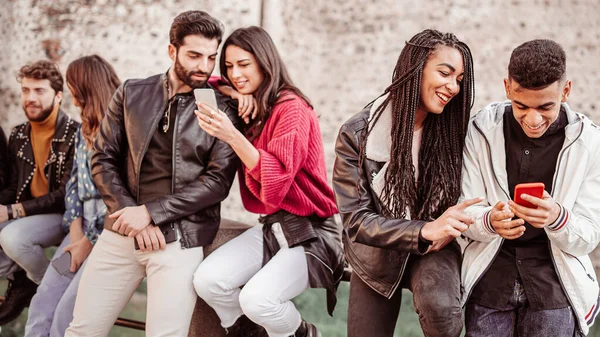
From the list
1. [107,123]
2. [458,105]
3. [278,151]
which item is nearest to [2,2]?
[107,123]

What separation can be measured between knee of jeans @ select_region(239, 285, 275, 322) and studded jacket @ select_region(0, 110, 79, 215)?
5.67ft

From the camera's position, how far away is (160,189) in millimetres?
3350

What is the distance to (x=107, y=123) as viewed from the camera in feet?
11.4

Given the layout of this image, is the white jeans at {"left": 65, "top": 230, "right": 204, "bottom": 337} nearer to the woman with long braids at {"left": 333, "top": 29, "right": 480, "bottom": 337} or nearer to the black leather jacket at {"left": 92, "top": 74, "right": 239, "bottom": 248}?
the black leather jacket at {"left": 92, "top": 74, "right": 239, "bottom": 248}

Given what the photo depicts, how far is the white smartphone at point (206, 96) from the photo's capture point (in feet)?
9.87

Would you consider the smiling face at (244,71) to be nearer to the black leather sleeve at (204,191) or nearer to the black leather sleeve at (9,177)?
the black leather sleeve at (204,191)

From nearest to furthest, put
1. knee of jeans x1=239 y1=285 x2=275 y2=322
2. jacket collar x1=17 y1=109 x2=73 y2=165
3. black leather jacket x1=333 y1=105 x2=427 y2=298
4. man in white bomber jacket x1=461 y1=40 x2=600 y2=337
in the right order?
man in white bomber jacket x1=461 y1=40 x2=600 y2=337 → black leather jacket x1=333 y1=105 x2=427 y2=298 → knee of jeans x1=239 y1=285 x2=275 y2=322 → jacket collar x1=17 y1=109 x2=73 y2=165

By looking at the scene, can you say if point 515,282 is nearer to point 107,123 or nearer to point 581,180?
point 581,180

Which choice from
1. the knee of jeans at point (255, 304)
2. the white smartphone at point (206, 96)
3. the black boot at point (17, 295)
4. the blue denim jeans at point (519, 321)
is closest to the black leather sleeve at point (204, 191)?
the white smartphone at point (206, 96)

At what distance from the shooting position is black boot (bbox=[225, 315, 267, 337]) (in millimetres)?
3340

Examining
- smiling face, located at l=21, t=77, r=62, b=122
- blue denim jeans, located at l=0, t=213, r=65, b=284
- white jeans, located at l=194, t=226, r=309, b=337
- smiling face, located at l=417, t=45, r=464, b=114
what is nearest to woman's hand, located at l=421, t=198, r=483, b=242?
smiling face, located at l=417, t=45, r=464, b=114

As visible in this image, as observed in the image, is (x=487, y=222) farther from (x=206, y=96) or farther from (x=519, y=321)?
(x=206, y=96)

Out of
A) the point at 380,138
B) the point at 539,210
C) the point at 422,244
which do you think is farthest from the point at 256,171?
the point at 539,210

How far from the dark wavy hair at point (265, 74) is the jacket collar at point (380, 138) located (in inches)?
26.0
